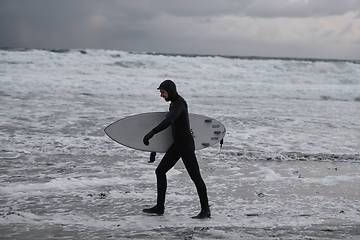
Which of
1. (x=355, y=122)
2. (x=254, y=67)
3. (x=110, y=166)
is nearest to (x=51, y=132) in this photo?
(x=110, y=166)

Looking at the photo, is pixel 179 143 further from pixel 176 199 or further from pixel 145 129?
pixel 176 199

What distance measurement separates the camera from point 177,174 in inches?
239

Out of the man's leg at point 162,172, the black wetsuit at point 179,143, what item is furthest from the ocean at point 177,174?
the black wetsuit at point 179,143

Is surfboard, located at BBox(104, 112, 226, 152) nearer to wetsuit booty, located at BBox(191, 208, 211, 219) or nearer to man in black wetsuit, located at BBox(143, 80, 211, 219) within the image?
man in black wetsuit, located at BBox(143, 80, 211, 219)

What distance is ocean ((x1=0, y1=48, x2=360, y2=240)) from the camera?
395 cm

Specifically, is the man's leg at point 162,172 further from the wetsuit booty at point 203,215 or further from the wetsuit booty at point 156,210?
the wetsuit booty at point 203,215

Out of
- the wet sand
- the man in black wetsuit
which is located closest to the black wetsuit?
the man in black wetsuit

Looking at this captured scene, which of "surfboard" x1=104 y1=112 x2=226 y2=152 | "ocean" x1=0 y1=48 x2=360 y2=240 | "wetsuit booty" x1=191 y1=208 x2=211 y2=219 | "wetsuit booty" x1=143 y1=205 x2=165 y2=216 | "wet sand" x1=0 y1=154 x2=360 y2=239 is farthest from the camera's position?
"surfboard" x1=104 y1=112 x2=226 y2=152

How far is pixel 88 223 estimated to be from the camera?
3971 millimetres

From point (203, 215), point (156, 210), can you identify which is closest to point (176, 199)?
point (156, 210)

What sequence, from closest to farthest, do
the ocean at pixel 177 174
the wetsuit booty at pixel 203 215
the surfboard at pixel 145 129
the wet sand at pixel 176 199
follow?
the wet sand at pixel 176 199 → the ocean at pixel 177 174 → the wetsuit booty at pixel 203 215 → the surfboard at pixel 145 129

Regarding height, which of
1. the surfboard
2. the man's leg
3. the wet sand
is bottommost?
the wet sand

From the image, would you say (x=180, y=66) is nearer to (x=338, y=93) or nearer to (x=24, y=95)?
(x=338, y=93)

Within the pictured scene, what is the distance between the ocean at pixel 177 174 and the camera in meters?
3.95
